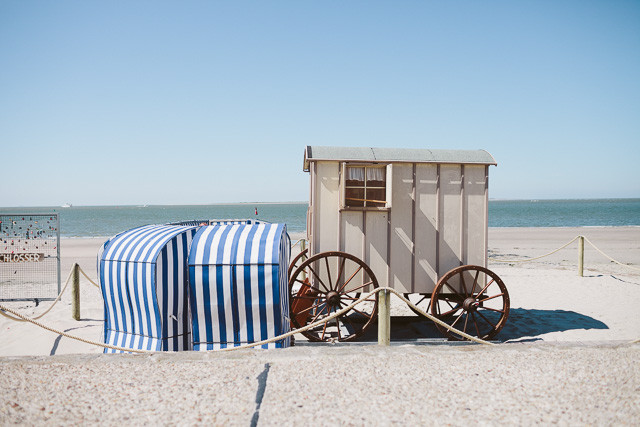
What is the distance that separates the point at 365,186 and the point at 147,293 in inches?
156

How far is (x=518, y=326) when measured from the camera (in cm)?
741

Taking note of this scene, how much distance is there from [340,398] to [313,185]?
3.80 meters

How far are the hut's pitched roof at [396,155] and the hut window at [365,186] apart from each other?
0.86 feet

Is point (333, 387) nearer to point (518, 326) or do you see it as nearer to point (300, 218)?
point (518, 326)

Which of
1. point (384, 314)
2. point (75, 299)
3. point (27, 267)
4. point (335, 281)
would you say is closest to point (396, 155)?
point (335, 281)

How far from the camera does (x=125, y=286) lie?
527 cm

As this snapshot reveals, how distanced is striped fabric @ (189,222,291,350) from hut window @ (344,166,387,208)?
7.02 ft

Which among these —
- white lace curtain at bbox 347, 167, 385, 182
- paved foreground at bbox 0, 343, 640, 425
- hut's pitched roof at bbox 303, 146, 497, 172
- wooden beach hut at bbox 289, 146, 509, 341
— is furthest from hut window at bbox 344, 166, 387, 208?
paved foreground at bbox 0, 343, 640, 425

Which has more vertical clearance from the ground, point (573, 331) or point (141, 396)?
point (141, 396)

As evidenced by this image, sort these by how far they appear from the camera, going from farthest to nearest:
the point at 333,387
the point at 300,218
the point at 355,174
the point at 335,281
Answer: the point at 300,218, the point at 355,174, the point at 335,281, the point at 333,387

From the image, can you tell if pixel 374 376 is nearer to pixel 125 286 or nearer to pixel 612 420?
pixel 612 420

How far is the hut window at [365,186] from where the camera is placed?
22.6 ft

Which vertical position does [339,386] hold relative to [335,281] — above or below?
below

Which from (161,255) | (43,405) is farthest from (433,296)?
(43,405)
